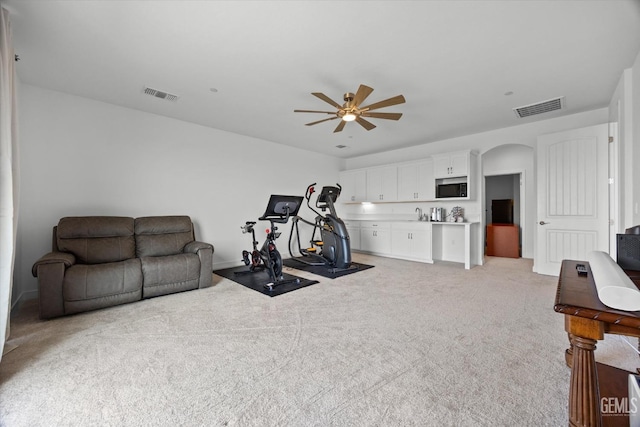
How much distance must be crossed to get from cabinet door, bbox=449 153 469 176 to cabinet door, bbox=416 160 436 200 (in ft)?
1.56

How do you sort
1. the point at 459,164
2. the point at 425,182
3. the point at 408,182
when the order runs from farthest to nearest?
the point at 408,182 < the point at 425,182 < the point at 459,164

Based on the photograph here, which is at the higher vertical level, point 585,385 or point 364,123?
point 364,123

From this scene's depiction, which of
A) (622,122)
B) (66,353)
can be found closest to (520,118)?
(622,122)

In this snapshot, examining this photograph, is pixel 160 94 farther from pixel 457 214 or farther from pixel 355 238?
pixel 457 214

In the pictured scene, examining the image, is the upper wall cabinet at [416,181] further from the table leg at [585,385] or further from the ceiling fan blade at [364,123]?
the table leg at [585,385]

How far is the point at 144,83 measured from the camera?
→ 3.30 meters

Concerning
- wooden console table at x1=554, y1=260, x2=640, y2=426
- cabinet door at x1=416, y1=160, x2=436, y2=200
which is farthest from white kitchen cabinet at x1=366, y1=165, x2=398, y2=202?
wooden console table at x1=554, y1=260, x2=640, y2=426

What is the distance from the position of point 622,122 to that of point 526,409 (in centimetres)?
374

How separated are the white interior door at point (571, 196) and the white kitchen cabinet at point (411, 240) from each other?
177 cm

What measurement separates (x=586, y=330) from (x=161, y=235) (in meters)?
4.48

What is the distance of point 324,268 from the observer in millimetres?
4918

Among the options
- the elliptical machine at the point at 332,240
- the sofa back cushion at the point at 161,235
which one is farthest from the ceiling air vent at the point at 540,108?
the sofa back cushion at the point at 161,235

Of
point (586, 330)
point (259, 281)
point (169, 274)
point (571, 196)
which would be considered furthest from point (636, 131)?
point (169, 274)

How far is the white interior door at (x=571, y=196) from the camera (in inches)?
152
